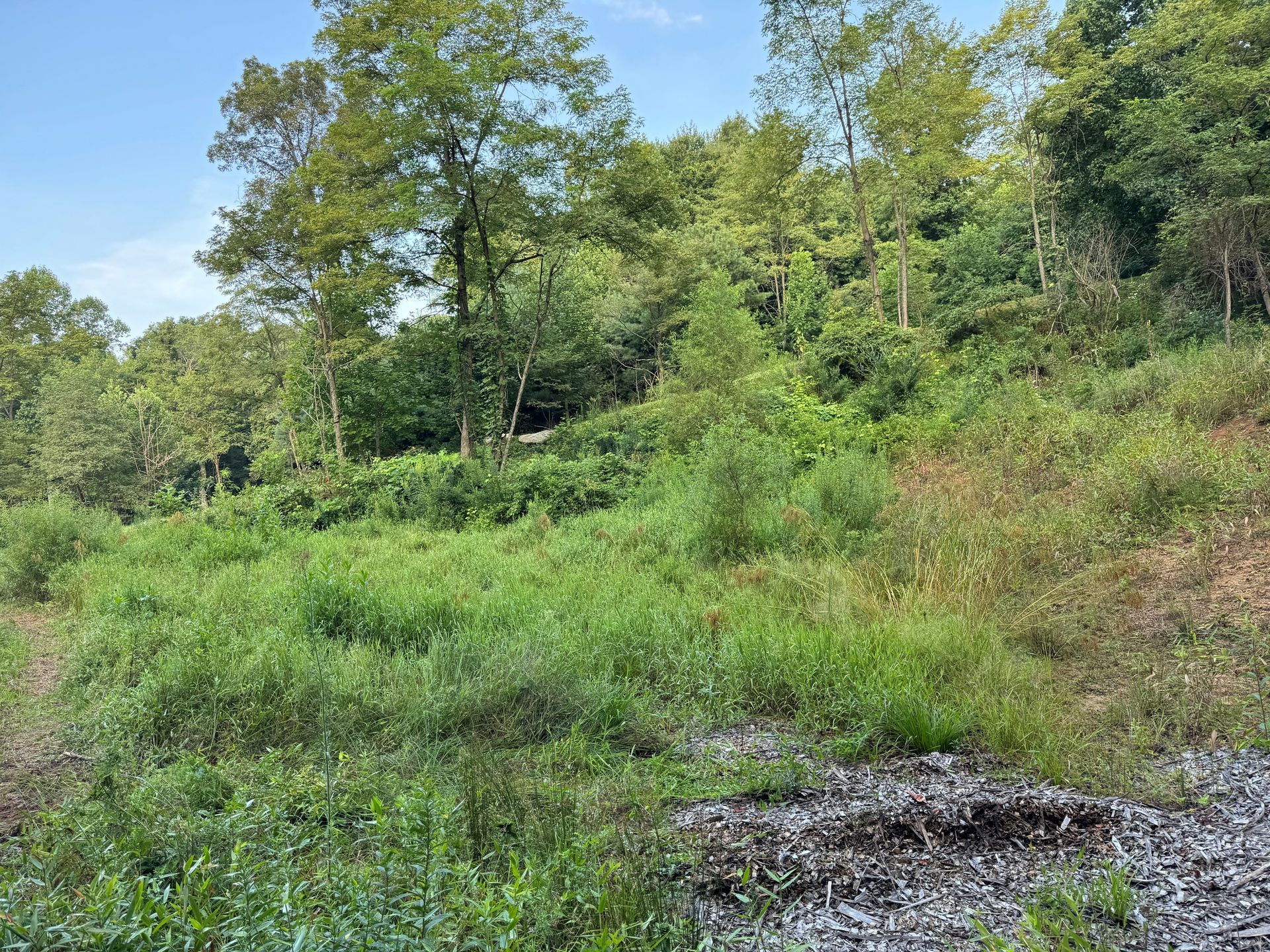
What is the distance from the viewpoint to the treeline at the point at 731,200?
41.8 ft

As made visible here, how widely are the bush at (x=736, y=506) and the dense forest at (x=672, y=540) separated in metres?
0.06

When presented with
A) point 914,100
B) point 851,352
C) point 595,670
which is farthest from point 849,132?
point 595,670

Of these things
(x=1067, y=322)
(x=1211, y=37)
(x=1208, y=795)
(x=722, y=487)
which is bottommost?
(x=1208, y=795)

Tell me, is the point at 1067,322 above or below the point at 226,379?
below

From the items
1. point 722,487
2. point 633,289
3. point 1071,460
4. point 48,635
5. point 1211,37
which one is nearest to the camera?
point 48,635

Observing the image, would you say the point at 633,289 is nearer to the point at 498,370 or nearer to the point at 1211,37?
the point at 498,370

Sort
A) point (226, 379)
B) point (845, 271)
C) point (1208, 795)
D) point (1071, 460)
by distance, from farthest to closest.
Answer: point (845, 271) < point (226, 379) < point (1071, 460) < point (1208, 795)

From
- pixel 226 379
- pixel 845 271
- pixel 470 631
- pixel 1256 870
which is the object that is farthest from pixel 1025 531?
pixel 226 379

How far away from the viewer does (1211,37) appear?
43.8 ft

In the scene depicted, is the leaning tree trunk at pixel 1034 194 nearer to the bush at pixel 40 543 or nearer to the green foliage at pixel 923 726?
the green foliage at pixel 923 726

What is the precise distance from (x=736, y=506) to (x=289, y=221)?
52.2ft

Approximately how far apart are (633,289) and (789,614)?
18.8 meters

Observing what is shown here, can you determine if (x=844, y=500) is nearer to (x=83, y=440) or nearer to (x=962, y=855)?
(x=962, y=855)

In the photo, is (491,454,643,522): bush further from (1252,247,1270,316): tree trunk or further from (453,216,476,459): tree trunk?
(1252,247,1270,316): tree trunk
